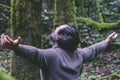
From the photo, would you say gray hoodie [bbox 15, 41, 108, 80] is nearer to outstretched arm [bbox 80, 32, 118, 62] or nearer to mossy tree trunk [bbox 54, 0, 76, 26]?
outstretched arm [bbox 80, 32, 118, 62]

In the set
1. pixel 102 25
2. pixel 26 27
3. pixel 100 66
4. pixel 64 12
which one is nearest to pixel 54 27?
pixel 64 12

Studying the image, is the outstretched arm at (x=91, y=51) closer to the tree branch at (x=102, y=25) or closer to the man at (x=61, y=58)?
the man at (x=61, y=58)

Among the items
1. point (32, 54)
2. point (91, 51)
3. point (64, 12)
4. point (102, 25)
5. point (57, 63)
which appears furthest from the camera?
point (102, 25)

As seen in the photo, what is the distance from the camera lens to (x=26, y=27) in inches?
195

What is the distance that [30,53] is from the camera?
2.89m

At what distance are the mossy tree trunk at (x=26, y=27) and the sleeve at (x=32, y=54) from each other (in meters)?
1.92

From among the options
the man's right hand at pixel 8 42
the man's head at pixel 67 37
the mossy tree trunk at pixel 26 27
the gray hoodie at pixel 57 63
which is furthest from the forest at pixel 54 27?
the man's head at pixel 67 37

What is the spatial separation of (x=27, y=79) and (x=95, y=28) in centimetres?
912

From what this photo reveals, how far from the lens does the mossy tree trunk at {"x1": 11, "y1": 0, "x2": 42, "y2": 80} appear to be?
495 cm

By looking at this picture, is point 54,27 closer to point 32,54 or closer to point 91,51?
point 91,51

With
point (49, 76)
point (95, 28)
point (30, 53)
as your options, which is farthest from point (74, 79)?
point (95, 28)

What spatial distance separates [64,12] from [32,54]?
3524 mm

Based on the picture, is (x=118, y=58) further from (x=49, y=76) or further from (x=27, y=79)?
(x=49, y=76)

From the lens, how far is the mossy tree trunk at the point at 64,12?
6.27 metres
